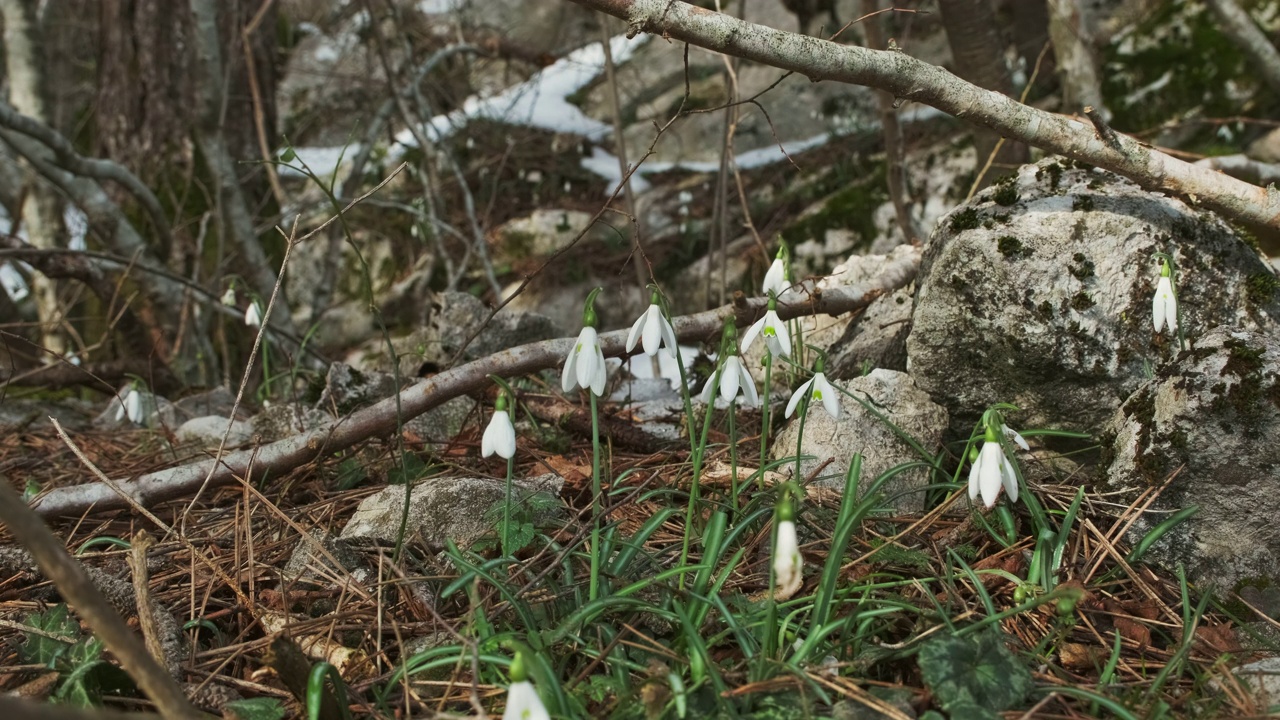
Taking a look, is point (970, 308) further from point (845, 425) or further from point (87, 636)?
point (87, 636)

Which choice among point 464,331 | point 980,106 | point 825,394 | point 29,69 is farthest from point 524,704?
point 29,69

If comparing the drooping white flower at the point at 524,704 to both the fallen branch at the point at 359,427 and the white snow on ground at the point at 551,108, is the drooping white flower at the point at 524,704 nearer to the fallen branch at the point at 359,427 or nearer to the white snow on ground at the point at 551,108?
the fallen branch at the point at 359,427

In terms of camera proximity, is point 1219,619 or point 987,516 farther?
point 987,516

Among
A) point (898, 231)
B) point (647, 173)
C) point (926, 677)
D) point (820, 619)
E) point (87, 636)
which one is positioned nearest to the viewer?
point (926, 677)

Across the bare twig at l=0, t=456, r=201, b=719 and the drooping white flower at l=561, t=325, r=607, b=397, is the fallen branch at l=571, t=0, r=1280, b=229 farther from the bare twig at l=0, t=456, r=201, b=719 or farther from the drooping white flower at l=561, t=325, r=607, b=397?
the bare twig at l=0, t=456, r=201, b=719

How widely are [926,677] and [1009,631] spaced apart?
0.46 metres

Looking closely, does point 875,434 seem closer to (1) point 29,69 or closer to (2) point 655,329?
(2) point 655,329

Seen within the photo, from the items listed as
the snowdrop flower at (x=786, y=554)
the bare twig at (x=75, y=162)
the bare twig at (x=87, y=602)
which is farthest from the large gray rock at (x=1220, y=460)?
the bare twig at (x=75, y=162)

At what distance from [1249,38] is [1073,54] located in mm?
1061

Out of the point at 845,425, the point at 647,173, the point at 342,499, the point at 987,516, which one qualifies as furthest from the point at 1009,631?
the point at 647,173

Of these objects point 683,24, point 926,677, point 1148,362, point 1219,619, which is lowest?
point 1219,619

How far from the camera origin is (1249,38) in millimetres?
5719

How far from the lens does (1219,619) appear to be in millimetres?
2068

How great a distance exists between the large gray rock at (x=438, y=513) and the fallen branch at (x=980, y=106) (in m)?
1.31
